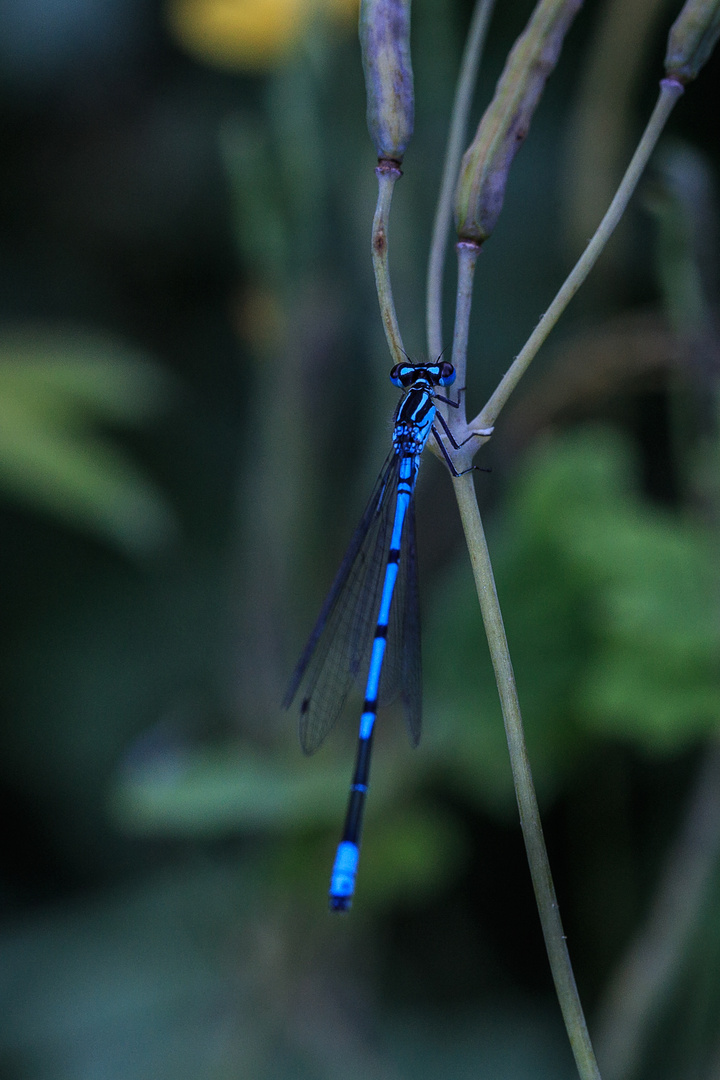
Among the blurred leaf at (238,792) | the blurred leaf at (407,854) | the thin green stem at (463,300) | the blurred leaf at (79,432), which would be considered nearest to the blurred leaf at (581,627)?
the blurred leaf at (407,854)

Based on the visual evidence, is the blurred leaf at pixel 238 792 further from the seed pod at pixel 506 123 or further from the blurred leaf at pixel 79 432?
the seed pod at pixel 506 123

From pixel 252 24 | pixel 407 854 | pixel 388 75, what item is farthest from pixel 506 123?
pixel 252 24

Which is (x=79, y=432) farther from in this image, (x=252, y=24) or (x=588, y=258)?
(x=588, y=258)

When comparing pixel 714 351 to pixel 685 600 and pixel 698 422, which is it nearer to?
pixel 698 422

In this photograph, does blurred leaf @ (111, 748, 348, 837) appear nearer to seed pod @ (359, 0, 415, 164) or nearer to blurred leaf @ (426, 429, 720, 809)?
blurred leaf @ (426, 429, 720, 809)

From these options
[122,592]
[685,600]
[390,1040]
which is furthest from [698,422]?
[122,592]

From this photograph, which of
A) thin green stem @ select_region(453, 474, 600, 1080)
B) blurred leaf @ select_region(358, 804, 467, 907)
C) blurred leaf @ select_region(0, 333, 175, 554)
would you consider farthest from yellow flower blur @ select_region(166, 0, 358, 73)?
thin green stem @ select_region(453, 474, 600, 1080)
